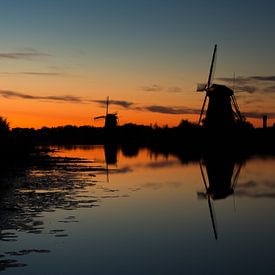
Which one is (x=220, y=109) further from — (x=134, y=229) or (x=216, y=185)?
(x=134, y=229)

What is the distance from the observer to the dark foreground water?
9914mm

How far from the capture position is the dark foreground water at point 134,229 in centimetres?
991

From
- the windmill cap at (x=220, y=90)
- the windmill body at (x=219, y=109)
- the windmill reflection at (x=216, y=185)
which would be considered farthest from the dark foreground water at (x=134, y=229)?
the windmill cap at (x=220, y=90)

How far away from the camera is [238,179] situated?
29.2 metres

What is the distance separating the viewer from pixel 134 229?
1384 cm

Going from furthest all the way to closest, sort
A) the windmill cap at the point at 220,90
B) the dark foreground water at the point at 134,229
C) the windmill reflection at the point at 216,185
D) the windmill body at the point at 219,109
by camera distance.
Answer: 1. the windmill cap at the point at 220,90
2. the windmill body at the point at 219,109
3. the windmill reflection at the point at 216,185
4. the dark foreground water at the point at 134,229

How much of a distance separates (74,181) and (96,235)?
1386 cm

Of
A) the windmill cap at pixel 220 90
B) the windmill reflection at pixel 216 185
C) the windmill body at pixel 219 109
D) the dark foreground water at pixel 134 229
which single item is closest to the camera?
the dark foreground water at pixel 134 229

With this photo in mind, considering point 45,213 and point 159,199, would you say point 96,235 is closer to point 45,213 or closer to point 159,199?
point 45,213

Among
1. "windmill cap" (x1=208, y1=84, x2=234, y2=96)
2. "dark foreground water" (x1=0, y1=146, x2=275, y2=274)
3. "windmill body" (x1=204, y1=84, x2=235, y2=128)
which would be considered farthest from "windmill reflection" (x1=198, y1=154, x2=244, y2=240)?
"windmill cap" (x1=208, y1=84, x2=234, y2=96)

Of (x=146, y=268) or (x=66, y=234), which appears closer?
(x=146, y=268)

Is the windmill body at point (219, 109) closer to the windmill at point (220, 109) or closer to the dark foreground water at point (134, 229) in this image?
the windmill at point (220, 109)

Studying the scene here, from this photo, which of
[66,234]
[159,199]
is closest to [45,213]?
[66,234]

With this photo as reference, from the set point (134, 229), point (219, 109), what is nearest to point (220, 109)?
point (219, 109)
